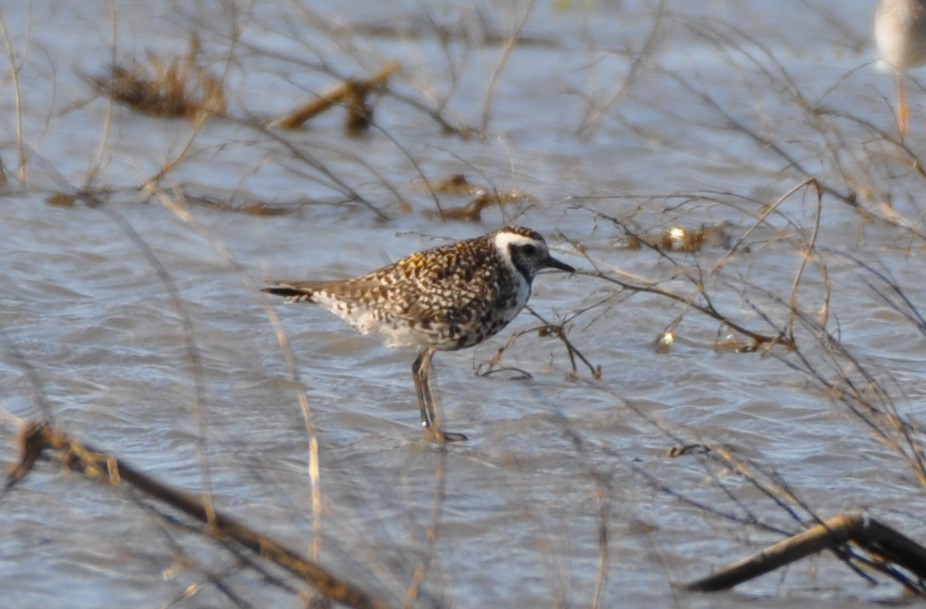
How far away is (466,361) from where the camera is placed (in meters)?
6.83

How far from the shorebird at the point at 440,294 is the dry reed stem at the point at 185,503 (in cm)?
261

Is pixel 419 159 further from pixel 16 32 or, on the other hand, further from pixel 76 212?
pixel 16 32

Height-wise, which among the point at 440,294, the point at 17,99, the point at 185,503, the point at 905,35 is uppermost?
the point at 905,35

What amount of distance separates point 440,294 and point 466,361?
76cm

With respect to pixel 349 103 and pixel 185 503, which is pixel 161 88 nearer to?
pixel 349 103

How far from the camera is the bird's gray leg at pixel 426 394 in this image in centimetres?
566

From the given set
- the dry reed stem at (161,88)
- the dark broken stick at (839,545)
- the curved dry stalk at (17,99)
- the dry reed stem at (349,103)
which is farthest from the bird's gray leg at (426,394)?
the dry reed stem at (161,88)

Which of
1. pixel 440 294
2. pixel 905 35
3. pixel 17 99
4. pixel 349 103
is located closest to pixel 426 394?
pixel 440 294

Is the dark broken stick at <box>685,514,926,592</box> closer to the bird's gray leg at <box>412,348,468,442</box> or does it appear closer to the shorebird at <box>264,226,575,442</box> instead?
the bird's gray leg at <box>412,348,468,442</box>

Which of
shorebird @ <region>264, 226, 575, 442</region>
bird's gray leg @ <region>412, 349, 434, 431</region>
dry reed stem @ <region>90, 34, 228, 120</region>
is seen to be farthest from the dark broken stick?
dry reed stem @ <region>90, 34, 228, 120</region>

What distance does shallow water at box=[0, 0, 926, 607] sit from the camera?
450 centimetres

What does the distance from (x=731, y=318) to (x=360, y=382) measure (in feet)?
5.33

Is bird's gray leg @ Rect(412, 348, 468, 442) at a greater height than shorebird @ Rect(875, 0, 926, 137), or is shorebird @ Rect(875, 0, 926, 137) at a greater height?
shorebird @ Rect(875, 0, 926, 137)

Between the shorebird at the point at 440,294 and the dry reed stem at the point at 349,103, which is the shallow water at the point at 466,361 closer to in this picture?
the dry reed stem at the point at 349,103
